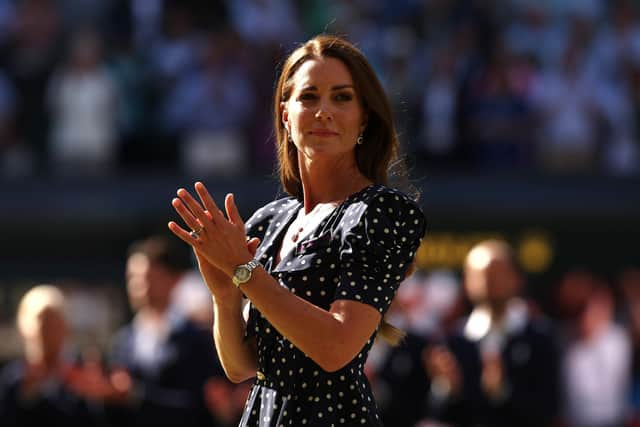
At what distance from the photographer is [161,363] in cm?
697

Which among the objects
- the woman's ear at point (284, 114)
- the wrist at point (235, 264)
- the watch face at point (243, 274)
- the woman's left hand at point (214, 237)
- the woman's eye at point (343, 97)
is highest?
the woman's eye at point (343, 97)

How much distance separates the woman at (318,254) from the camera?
2727 mm

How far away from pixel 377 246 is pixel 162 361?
14.3ft

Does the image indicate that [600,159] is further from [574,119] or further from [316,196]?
[316,196]

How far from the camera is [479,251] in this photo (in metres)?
6.95

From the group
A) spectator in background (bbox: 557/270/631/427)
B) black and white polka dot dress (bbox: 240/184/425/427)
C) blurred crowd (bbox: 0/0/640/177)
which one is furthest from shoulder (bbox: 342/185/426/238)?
blurred crowd (bbox: 0/0/640/177)

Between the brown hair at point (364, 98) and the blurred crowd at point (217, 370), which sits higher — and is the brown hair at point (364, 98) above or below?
above

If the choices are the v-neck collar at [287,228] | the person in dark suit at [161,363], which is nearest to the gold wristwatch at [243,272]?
the v-neck collar at [287,228]

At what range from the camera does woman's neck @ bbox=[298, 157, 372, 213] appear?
9.84 ft

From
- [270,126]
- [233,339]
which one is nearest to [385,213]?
[233,339]

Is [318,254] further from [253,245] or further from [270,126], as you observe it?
[270,126]

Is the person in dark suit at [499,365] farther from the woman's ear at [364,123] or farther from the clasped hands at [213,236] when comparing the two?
the clasped hands at [213,236]

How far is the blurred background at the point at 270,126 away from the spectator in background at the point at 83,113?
1 centimetres

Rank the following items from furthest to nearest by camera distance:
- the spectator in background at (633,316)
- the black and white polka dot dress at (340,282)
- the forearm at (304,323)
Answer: the spectator in background at (633,316), the black and white polka dot dress at (340,282), the forearm at (304,323)
